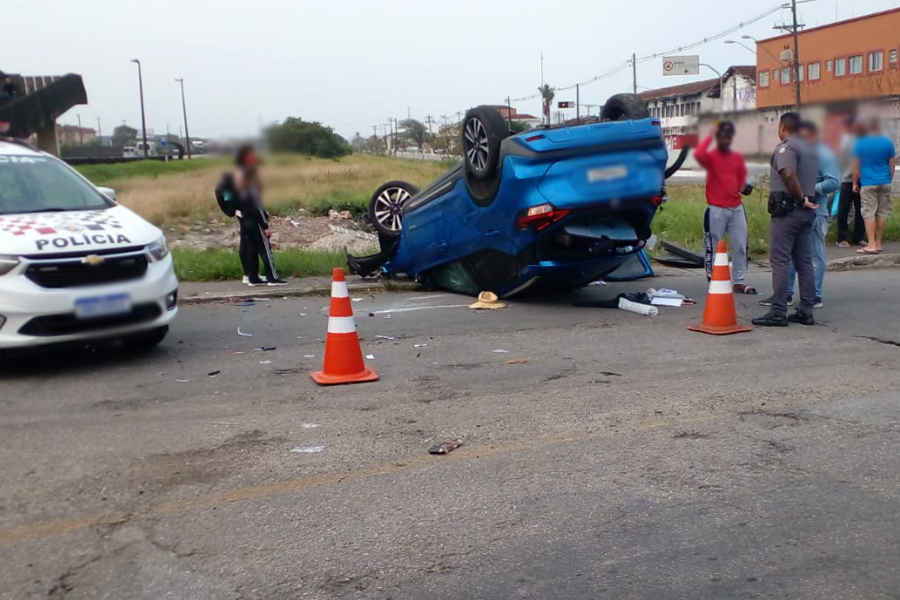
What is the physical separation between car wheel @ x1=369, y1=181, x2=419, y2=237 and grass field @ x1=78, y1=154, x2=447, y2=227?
2.89 metres

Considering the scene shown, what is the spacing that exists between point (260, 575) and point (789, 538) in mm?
2185

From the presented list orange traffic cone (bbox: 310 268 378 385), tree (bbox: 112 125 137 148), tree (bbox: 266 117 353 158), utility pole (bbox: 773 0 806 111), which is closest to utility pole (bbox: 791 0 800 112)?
utility pole (bbox: 773 0 806 111)

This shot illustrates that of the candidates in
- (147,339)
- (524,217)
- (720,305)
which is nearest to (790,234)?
(720,305)

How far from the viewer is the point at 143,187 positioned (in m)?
5.51

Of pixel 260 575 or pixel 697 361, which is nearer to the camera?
pixel 260 575

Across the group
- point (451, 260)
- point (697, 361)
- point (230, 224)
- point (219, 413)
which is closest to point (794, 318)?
point (697, 361)

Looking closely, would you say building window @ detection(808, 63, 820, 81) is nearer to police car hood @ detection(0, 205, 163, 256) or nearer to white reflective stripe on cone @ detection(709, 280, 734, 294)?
white reflective stripe on cone @ detection(709, 280, 734, 294)

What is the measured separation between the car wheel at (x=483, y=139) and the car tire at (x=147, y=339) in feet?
10.7

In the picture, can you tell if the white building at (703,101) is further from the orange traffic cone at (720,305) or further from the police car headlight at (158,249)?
the police car headlight at (158,249)

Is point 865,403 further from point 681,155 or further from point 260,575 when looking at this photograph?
point 260,575

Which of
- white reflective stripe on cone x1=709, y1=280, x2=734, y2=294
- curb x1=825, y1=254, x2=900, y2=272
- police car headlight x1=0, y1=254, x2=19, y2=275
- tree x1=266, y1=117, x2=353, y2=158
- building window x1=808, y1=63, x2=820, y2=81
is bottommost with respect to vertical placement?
curb x1=825, y1=254, x2=900, y2=272

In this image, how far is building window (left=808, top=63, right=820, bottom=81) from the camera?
3445mm

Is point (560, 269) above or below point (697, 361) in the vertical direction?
above

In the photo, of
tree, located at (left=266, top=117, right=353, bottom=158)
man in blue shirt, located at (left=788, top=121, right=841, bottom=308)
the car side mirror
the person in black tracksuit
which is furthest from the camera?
the person in black tracksuit
